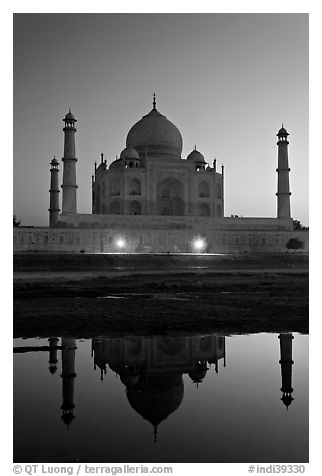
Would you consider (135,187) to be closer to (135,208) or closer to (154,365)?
(135,208)

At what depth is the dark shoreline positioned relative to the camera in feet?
26.7

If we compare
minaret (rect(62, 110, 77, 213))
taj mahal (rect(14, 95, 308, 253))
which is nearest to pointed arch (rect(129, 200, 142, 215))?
taj mahal (rect(14, 95, 308, 253))

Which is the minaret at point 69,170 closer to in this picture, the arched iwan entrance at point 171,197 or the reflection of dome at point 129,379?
the arched iwan entrance at point 171,197

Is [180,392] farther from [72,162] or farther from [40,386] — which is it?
[72,162]

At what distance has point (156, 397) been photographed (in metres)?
5.04

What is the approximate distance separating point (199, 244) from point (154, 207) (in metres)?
5.83

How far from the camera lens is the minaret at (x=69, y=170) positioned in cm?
3197

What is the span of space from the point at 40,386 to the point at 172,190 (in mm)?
33377

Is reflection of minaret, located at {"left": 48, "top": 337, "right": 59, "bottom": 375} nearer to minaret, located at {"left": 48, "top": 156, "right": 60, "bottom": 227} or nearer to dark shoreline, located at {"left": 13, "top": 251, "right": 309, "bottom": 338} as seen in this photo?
dark shoreline, located at {"left": 13, "top": 251, "right": 309, "bottom": 338}

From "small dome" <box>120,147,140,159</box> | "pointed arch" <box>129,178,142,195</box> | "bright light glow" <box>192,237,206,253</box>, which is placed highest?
"small dome" <box>120,147,140,159</box>

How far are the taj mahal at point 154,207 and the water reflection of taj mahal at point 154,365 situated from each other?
2328 centimetres

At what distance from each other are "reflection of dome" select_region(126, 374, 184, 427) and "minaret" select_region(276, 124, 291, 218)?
3100cm

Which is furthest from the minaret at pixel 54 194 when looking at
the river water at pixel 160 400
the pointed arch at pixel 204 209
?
the river water at pixel 160 400
